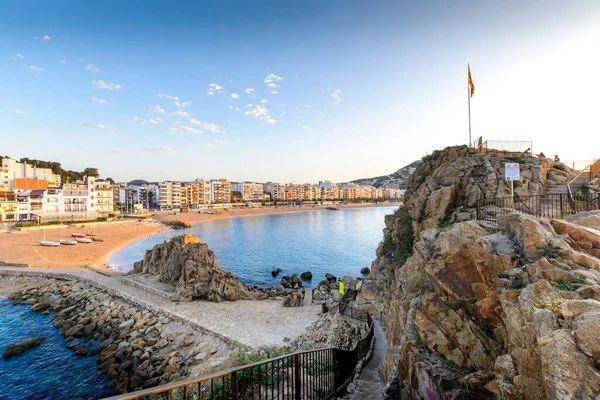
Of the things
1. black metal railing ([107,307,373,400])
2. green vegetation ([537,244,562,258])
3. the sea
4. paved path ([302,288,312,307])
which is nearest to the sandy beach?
the sea

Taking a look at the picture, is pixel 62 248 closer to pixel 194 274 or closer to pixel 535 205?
pixel 194 274

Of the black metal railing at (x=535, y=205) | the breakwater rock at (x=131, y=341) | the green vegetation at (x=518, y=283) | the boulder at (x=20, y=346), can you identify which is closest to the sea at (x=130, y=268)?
the boulder at (x=20, y=346)

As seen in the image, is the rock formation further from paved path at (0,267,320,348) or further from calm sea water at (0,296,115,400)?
calm sea water at (0,296,115,400)

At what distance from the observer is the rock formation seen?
778 inches

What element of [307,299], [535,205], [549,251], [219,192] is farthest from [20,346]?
[219,192]

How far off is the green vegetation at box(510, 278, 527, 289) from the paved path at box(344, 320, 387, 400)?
4876 mm

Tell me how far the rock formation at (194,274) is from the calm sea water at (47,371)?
615 cm

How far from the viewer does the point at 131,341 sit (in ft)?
50.9

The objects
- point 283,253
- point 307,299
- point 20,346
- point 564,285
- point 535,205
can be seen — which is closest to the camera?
point 564,285

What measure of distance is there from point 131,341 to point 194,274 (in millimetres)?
5787

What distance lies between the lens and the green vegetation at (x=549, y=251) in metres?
5.41

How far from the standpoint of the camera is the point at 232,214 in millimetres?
116250

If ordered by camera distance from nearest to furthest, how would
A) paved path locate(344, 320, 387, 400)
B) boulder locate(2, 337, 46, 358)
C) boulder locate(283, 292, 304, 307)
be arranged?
paved path locate(344, 320, 387, 400) → boulder locate(2, 337, 46, 358) → boulder locate(283, 292, 304, 307)

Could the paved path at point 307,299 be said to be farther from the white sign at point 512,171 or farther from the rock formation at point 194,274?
the white sign at point 512,171
